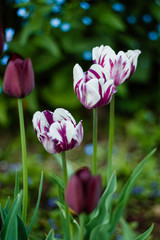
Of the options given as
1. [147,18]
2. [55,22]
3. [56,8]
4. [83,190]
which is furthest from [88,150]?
[83,190]

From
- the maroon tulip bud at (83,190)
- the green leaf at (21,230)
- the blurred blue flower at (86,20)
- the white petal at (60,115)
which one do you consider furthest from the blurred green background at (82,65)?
the maroon tulip bud at (83,190)

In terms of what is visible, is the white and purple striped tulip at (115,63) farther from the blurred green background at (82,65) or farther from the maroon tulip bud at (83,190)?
the blurred green background at (82,65)

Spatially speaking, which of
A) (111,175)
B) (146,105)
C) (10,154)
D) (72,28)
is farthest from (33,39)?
(111,175)

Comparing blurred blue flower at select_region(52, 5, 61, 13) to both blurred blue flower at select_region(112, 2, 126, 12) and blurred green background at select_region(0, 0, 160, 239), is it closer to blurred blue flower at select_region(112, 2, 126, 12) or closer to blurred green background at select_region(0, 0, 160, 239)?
blurred green background at select_region(0, 0, 160, 239)

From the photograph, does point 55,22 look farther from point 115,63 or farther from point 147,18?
point 115,63

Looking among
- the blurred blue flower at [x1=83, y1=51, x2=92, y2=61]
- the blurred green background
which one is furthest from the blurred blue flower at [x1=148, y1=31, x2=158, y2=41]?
the blurred blue flower at [x1=83, y1=51, x2=92, y2=61]

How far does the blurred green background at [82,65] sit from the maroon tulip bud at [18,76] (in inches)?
49.4

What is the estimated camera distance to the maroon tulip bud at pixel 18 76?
105 centimetres

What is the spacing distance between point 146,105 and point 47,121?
2.04 meters

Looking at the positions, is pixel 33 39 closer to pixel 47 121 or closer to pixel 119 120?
pixel 119 120

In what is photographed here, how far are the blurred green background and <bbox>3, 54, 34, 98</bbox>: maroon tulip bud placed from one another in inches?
49.4

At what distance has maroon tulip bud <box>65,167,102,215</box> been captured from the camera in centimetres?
84

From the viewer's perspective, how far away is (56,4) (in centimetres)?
245

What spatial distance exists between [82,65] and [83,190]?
6.75 ft
